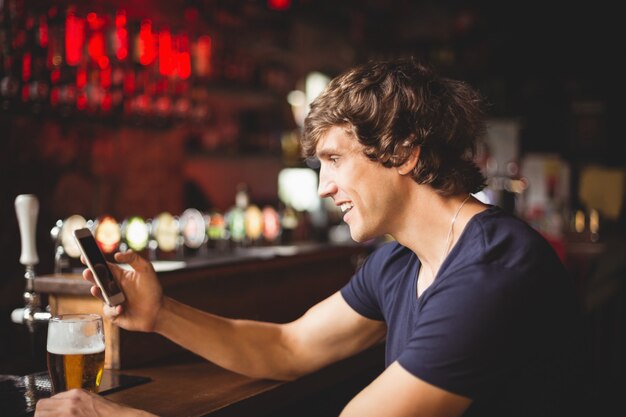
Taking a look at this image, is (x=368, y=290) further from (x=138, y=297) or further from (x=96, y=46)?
(x=96, y=46)

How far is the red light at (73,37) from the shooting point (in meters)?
4.87

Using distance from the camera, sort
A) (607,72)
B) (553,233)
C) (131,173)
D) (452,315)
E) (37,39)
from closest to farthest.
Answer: (452,315)
(37,39)
(131,173)
(553,233)
(607,72)

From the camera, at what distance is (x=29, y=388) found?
5.97 ft

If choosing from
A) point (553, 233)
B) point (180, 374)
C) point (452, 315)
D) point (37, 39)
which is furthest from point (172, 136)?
point (452, 315)

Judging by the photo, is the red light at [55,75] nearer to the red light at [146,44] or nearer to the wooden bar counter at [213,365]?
the red light at [146,44]

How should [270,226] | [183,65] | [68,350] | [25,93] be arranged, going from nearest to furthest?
[68,350]
[25,93]
[270,226]
[183,65]

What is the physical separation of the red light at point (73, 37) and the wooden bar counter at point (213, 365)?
2.40 metres

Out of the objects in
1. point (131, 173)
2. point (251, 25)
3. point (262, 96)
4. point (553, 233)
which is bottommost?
point (553, 233)

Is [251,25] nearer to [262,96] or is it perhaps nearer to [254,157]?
[262,96]

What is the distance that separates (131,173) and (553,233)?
155 inches

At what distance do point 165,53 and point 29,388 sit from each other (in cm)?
425

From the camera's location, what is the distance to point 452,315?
153 centimetres

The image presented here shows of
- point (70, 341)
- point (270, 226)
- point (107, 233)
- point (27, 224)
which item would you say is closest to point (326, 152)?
point (70, 341)

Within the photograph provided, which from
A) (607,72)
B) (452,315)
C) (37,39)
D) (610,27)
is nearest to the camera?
(452,315)
